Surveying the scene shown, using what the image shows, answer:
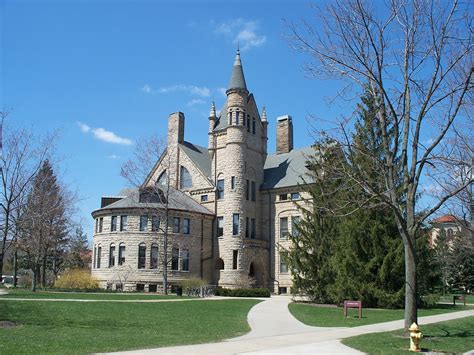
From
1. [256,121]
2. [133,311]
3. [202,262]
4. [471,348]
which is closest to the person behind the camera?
[471,348]

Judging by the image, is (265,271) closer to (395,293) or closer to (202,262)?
(202,262)

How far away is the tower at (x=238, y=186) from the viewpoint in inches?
1758

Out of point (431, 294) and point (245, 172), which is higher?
point (245, 172)

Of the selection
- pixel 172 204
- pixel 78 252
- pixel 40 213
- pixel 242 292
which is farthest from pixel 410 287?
pixel 78 252

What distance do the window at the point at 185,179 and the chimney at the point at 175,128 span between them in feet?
9.73

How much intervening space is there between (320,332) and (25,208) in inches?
691

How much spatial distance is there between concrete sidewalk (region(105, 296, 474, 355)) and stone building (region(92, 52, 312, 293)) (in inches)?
888

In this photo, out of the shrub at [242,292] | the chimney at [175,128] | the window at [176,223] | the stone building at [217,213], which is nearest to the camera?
the shrub at [242,292]

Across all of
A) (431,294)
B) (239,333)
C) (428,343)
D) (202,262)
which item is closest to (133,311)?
(239,333)

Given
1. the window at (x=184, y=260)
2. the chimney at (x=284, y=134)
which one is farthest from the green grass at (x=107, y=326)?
the chimney at (x=284, y=134)

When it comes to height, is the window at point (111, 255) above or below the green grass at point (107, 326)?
above

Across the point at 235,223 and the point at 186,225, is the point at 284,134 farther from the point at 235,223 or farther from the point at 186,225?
the point at 186,225

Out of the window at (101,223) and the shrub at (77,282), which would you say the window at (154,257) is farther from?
the window at (101,223)

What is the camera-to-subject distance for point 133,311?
68.0ft
